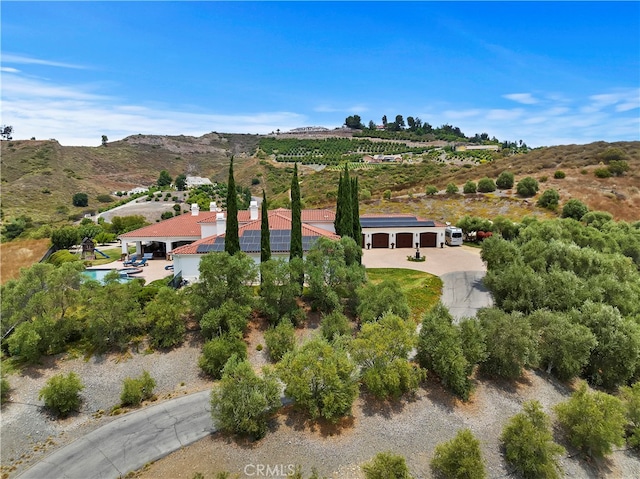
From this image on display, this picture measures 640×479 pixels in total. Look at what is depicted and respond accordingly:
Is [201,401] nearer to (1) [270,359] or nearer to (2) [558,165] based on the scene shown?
(1) [270,359]

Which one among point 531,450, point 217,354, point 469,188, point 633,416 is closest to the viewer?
point 531,450

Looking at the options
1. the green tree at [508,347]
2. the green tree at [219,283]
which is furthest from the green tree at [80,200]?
the green tree at [508,347]

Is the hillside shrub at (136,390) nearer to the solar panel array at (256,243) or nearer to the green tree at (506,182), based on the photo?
the solar panel array at (256,243)

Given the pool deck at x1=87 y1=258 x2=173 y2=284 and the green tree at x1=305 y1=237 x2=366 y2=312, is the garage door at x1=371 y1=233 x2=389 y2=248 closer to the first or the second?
the green tree at x1=305 y1=237 x2=366 y2=312

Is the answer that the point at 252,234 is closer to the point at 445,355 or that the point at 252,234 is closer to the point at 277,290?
the point at 277,290

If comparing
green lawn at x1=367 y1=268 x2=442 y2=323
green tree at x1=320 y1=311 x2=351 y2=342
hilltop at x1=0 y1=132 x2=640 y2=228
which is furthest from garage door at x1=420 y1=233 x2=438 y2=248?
green tree at x1=320 y1=311 x2=351 y2=342

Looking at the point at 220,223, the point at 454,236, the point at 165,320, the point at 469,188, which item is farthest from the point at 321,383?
the point at 469,188
